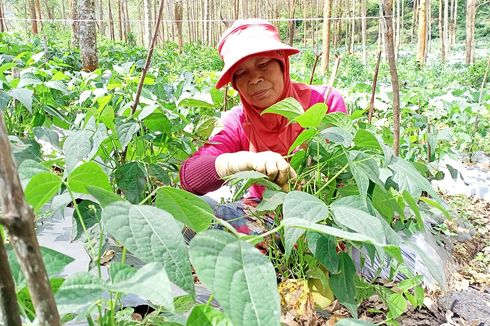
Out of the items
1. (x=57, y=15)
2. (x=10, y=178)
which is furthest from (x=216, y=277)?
(x=57, y=15)

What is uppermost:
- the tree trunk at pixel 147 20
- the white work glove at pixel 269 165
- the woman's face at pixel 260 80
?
the tree trunk at pixel 147 20

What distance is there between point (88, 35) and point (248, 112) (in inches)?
141

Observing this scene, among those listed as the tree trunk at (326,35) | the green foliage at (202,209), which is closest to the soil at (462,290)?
the green foliage at (202,209)

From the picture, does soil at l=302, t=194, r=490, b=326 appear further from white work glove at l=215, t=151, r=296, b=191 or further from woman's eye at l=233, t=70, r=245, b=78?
woman's eye at l=233, t=70, r=245, b=78

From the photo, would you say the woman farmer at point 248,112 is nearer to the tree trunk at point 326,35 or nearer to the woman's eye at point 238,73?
the woman's eye at point 238,73

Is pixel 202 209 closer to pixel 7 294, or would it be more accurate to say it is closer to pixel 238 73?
pixel 7 294

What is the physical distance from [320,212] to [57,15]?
37.4m

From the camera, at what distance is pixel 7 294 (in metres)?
0.27

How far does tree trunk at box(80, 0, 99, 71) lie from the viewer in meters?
4.54

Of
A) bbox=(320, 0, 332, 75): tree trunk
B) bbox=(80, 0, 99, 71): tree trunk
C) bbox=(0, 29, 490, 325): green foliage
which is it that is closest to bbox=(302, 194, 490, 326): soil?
bbox=(0, 29, 490, 325): green foliage

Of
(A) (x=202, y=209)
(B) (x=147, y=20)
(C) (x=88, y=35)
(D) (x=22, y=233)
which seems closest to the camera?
(D) (x=22, y=233)

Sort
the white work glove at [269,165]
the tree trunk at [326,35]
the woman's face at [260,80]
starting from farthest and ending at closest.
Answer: the tree trunk at [326,35] → the woman's face at [260,80] → the white work glove at [269,165]

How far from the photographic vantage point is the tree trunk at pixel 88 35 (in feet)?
14.9

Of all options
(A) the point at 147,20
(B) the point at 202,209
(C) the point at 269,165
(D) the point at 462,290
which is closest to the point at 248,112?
(C) the point at 269,165
